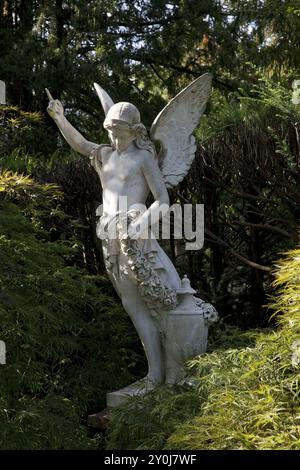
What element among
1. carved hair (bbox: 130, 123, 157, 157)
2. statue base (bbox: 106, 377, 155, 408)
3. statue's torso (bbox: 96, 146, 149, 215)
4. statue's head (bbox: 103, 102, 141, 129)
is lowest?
statue base (bbox: 106, 377, 155, 408)

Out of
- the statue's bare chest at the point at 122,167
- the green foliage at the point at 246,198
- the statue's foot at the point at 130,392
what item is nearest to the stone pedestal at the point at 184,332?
the statue's foot at the point at 130,392

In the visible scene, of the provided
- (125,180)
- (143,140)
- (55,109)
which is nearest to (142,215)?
(125,180)

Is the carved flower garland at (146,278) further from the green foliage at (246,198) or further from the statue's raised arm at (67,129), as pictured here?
the green foliage at (246,198)

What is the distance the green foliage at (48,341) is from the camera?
154 inches

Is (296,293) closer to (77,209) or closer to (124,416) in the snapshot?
(124,416)

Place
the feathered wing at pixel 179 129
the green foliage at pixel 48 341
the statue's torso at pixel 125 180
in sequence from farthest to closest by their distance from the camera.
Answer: the feathered wing at pixel 179 129
the statue's torso at pixel 125 180
the green foliage at pixel 48 341

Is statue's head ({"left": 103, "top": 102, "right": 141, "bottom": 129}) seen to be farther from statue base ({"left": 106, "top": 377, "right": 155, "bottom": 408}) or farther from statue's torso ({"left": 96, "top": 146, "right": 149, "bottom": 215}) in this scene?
statue base ({"left": 106, "top": 377, "right": 155, "bottom": 408})

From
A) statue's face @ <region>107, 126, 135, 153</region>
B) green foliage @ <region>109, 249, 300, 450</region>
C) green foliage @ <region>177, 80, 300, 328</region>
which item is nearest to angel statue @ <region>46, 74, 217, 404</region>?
statue's face @ <region>107, 126, 135, 153</region>

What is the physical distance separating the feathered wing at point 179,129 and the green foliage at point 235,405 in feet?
3.40

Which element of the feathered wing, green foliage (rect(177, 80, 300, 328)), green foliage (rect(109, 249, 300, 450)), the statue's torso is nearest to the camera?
green foliage (rect(109, 249, 300, 450))

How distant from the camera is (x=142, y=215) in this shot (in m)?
4.27

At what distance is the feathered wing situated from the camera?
457 centimetres

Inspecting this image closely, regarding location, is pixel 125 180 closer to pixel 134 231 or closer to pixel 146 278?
pixel 134 231
